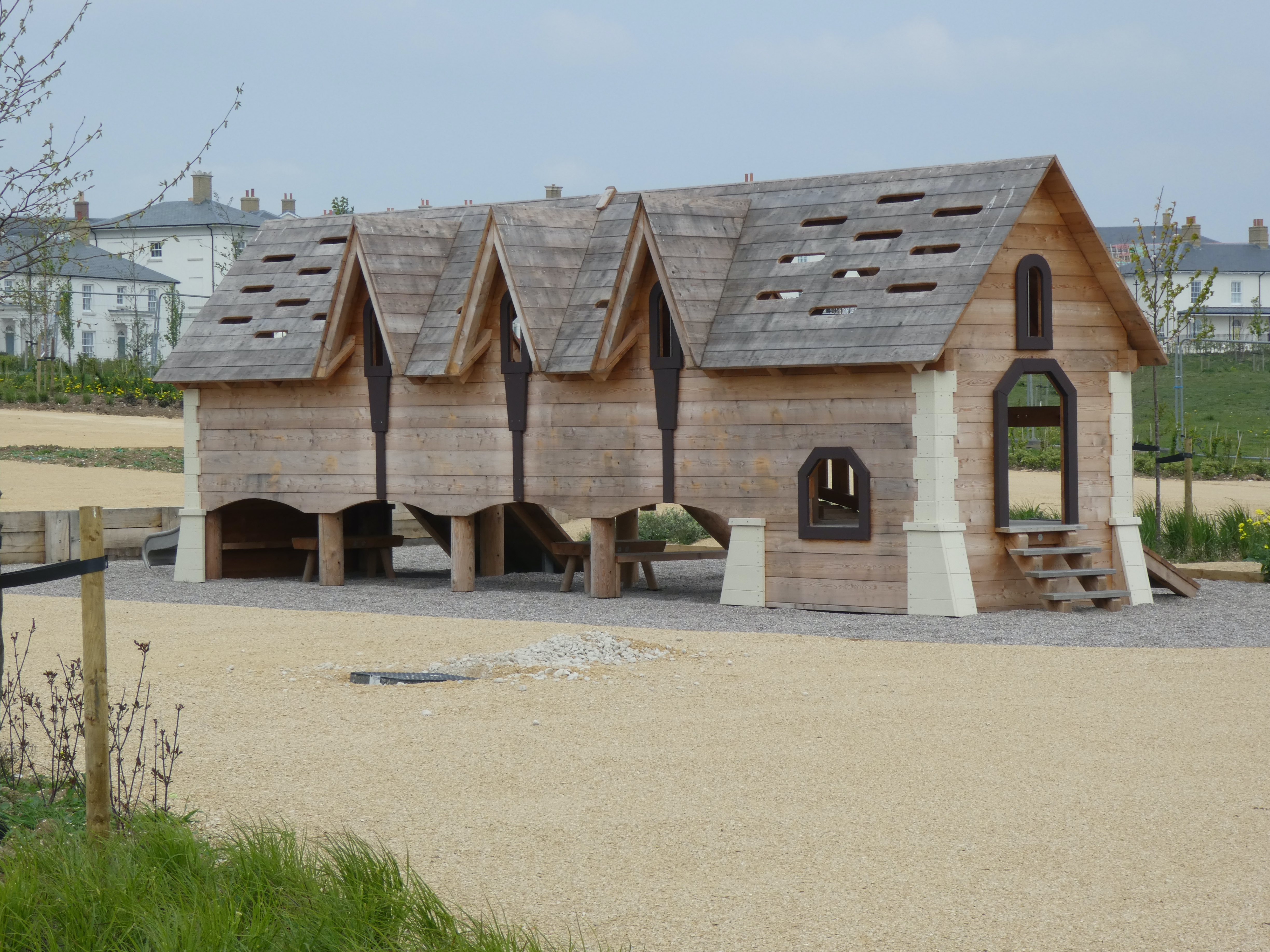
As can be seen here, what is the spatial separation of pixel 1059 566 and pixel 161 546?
12823 mm

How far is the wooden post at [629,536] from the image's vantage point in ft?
66.9

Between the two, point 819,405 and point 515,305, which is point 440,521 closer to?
point 515,305

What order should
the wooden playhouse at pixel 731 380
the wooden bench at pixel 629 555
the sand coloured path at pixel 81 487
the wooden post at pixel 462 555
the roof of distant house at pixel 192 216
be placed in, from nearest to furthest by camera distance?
the wooden playhouse at pixel 731 380
the wooden bench at pixel 629 555
the wooden post at pixel 462 555
the sand coloured path at pixel 81 487
the roof of distant house at pixel 192 216

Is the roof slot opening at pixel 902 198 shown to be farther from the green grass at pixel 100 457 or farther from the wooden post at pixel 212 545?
the green grass at pixel 100 457

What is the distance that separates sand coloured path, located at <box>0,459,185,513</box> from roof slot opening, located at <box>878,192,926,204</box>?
54.8 ft

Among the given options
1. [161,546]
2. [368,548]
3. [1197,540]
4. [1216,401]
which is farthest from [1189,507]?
[1216,401]

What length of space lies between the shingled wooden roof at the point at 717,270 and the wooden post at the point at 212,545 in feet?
6.36

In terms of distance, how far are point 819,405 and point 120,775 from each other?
34.0 feet

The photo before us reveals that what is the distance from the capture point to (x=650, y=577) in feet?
63.0

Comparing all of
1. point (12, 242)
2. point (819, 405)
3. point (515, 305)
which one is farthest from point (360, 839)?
point (515, 305)

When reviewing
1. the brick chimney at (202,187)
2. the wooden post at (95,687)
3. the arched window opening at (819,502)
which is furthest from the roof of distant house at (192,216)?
the wooden post at (95,687)

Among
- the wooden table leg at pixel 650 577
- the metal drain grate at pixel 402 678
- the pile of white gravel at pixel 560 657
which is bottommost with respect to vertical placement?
the metal drain grate at pixel 402 678

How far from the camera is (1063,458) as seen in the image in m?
16.2

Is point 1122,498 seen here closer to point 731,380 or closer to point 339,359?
point 731,380
